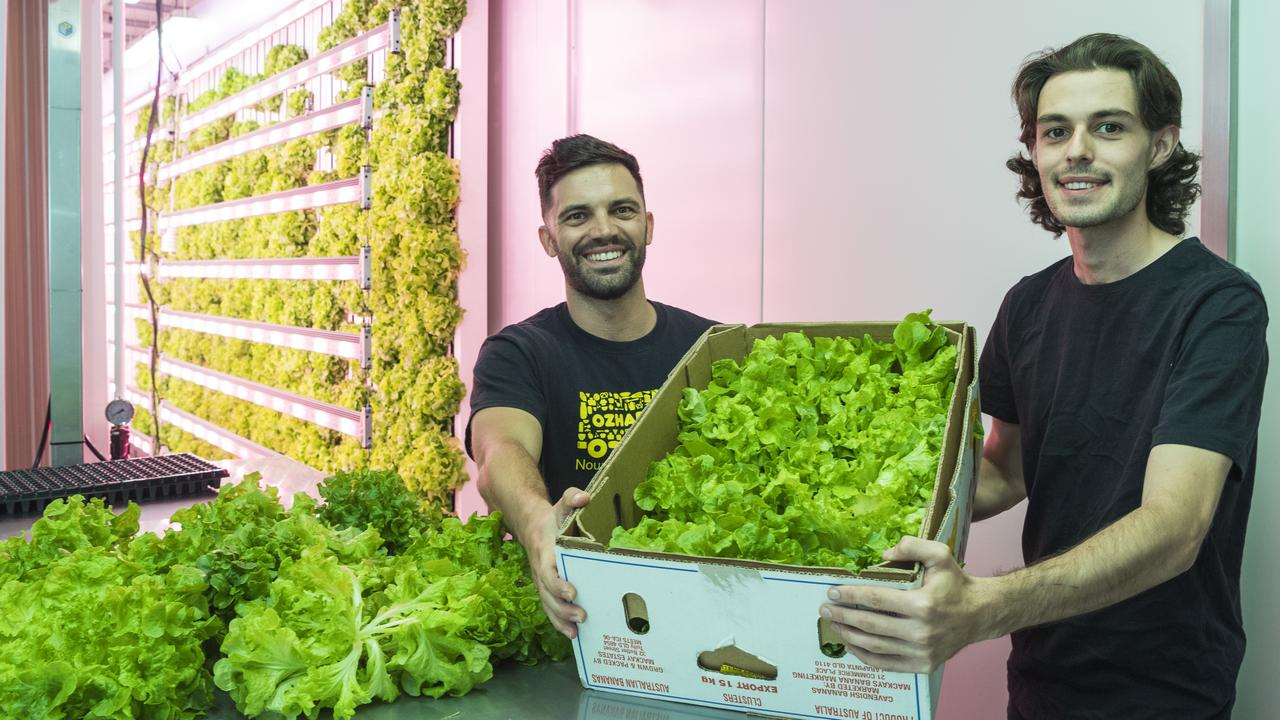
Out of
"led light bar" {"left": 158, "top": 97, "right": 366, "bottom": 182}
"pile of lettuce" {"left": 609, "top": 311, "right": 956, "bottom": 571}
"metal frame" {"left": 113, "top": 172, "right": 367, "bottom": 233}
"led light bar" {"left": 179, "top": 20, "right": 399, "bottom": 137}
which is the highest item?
"led light bar" {"left": 179, "top": 20, "right": 399, "bottom": 137}

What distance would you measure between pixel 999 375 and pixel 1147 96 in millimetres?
614

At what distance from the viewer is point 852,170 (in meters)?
3.37

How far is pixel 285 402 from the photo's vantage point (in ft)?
24.3

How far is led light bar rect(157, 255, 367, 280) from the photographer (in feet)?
21.5

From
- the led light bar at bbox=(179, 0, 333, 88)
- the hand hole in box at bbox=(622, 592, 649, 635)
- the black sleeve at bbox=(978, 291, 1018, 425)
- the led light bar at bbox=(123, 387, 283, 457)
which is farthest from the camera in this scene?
the led light bar at bbox=(123, 387, 283, 457)

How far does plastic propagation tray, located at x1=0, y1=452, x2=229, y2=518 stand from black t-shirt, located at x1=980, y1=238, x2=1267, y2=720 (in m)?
2.51

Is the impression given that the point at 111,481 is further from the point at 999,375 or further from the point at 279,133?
the point at 279,133

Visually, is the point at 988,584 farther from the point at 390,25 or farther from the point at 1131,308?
the point at 390,25

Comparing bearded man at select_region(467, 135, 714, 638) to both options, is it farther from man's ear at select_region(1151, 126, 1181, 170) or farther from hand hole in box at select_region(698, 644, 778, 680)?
man's ear at select_region(1151, 126, 1181, 170)

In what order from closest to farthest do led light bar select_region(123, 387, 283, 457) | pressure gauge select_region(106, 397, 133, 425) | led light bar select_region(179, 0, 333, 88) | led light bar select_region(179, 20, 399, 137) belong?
pressure gauge select_region(106, 397, 133, 425) < led light bar select_region(179, 20, 399, 137) < led light bar select_region(179, 0, 333, 88) < led light bar select_region(123, 387, 283, 457)

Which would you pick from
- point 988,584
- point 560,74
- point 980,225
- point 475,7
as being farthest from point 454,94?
point 988,584

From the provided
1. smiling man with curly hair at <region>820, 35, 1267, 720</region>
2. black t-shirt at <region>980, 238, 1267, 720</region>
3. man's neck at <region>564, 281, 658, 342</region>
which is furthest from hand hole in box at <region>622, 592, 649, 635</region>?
man's neck at <region>564, 281, 658, 342</region>

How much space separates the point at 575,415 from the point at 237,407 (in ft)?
22.7

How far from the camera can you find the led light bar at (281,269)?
6.54 metres
